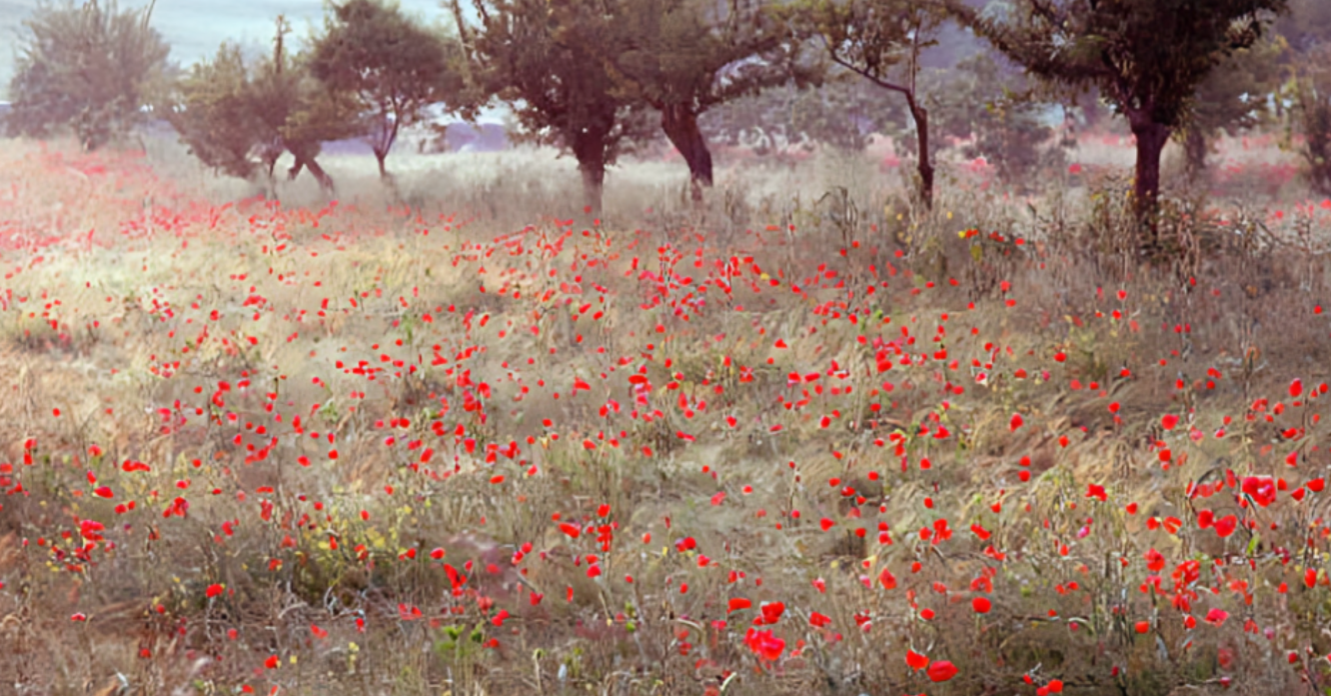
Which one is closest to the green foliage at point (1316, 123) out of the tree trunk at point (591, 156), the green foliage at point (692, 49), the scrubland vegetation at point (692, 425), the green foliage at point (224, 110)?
the scrubland vegetation at point (692, 425)

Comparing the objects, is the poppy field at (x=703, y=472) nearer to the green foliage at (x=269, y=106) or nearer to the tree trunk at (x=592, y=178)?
the tree trunk at (x=592, y=178)

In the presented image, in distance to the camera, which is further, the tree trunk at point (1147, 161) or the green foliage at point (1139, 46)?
the tree trunk at point (1147, 161)

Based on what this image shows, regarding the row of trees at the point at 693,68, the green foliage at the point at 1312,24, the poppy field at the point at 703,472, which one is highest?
the green foliage at the point at 1312,24

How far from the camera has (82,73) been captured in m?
24.7

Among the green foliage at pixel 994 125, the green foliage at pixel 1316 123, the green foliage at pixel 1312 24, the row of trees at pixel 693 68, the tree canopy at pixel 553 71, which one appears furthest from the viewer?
the green foliage at pixel 994 125

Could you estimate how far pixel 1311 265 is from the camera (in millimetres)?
6777

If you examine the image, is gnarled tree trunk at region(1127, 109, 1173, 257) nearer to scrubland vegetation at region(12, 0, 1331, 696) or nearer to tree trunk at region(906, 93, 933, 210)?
scrubland vegetation at region(12, 0, 1331, 696)

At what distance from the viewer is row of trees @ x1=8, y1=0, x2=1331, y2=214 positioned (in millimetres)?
7719

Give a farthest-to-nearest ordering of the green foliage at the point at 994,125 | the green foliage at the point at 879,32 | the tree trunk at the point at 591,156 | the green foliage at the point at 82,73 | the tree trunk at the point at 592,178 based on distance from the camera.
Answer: the green foliage at the point at 82,73, the green foliage at the point at 994,125, the tree trunk at the point at 591,156, the tree trunk at the point at 592,178, the green foliage at the point at 879,32

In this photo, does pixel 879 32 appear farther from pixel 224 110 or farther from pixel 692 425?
pixel 224 110

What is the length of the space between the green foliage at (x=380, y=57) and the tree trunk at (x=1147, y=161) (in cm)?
910

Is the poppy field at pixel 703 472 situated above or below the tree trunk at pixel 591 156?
below

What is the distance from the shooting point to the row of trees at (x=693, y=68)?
772 centimetres

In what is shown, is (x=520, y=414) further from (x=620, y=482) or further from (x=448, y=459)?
(x=620, y=482)
